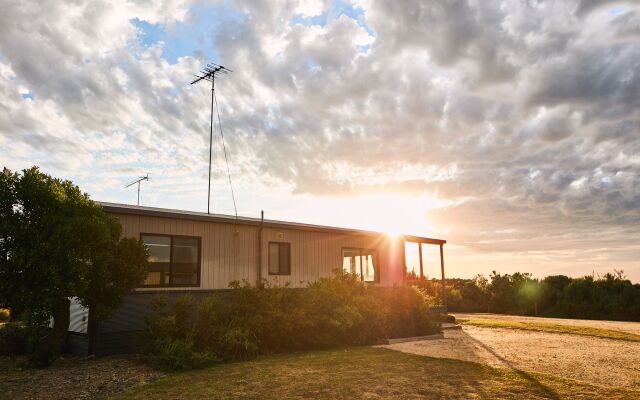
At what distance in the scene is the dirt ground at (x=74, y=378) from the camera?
7.31m

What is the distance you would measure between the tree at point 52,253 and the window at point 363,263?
351 inches

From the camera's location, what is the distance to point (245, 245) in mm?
13586

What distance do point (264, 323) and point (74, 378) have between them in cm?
387

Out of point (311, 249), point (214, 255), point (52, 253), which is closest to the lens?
point (52, 253)

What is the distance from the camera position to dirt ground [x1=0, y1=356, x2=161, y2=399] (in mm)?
7312

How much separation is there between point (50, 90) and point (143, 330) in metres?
7.63

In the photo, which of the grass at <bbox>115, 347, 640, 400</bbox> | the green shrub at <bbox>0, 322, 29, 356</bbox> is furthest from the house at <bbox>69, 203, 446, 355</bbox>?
the grass at <bbox>115, 347, 640, 400</bbox>

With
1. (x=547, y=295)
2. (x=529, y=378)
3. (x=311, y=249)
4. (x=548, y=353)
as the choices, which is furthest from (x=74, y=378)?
(x=547, y=295)

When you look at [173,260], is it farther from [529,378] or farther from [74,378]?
[529,378]

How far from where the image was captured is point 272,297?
1084 cm

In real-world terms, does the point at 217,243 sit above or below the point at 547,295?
above

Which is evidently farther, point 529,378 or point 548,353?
point 548,353

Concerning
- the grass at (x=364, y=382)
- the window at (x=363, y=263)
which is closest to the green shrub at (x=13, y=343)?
the grass at (x=364, y=382)

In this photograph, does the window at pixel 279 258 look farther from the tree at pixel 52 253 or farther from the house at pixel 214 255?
the tree at pixel 52 253
